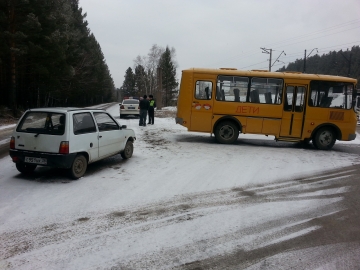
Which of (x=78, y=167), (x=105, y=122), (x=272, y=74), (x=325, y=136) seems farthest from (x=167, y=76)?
(x=78, y=167)

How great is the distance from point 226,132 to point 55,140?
7867mm

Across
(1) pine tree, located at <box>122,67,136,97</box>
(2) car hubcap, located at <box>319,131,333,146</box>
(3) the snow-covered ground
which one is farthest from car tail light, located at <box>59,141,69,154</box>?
(1) pine tree, located at <box>122,67,136,97</box>

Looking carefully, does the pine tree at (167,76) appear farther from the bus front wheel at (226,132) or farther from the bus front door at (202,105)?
the bus front wheel at (226,132)

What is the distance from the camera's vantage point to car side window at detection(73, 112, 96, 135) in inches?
265

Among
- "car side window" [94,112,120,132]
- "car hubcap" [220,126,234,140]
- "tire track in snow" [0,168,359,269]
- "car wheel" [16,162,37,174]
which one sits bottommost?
"tire track in snow" [0,168,359,269]

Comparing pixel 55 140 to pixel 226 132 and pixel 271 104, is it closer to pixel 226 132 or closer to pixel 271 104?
pixel 226 132

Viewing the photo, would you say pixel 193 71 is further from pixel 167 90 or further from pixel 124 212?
pixel 167 90

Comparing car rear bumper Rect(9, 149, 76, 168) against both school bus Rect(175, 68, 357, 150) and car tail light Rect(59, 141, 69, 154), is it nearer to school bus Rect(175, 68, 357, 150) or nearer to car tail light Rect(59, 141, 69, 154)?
car tail light Rect(59, 141, 69, 154)

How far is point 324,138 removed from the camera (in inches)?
482

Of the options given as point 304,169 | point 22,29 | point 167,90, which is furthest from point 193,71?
point 167,90

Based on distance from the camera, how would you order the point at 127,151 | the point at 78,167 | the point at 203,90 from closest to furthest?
the point at 78,167
the point at 127,151
the point at 203,90

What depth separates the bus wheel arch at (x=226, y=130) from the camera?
12.6m

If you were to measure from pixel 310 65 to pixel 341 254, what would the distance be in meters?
83.6

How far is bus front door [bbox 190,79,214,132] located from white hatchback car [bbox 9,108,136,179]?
5.90m
